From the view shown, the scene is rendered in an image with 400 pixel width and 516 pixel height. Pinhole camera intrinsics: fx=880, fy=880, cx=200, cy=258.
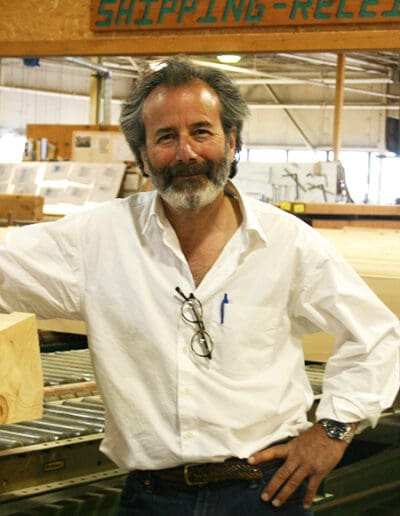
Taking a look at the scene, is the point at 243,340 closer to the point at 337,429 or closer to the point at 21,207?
the point at 337,429

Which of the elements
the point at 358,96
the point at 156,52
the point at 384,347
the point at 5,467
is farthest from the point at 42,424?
the point at 358,96

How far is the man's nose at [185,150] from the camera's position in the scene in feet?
6.88

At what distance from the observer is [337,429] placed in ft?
6.71

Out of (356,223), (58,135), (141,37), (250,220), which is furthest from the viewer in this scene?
(58,135)

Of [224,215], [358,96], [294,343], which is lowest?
[294,343]

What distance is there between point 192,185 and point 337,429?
2.18 feet

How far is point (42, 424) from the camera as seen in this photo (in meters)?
3.31

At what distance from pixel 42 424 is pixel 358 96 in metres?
19.9

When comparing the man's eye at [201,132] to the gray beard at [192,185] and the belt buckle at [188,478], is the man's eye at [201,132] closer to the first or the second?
the gray beard at [192,185]

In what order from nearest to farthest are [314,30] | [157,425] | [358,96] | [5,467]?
[157,425], [5,467], [314,30], [358,96]

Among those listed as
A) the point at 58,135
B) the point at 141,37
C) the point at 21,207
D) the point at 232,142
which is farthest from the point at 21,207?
the point at 232,142

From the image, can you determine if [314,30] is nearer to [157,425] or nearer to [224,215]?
[224,215]

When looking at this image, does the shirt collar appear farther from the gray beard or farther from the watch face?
the watch face

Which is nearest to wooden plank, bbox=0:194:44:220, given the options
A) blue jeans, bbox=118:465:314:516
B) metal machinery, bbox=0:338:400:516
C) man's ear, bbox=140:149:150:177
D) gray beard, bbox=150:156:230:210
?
metal machinery, bbox=0:338:400:516
